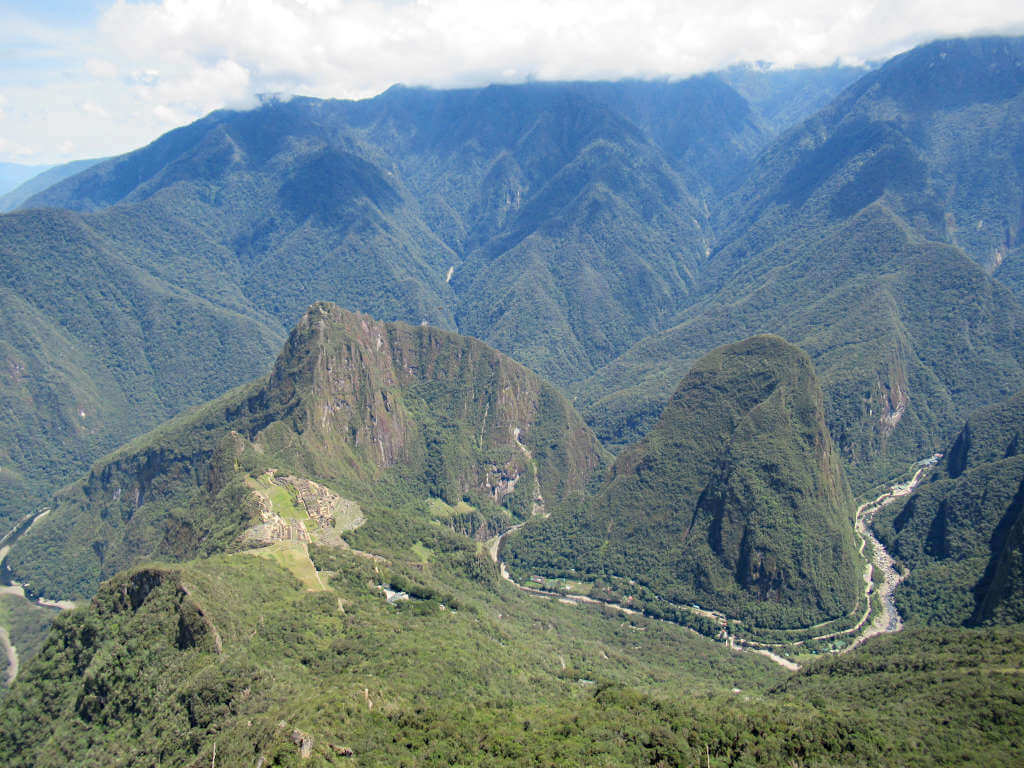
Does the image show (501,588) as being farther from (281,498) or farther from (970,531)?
(970,531)

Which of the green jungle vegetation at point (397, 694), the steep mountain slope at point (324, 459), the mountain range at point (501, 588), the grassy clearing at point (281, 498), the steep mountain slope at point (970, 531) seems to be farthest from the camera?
the steep mountain slope at point (324, 459)

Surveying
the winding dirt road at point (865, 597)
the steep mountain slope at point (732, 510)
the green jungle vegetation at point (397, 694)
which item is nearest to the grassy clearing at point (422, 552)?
the winding dirt road at point (865, 597)

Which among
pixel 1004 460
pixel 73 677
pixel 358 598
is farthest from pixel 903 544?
pixel 73 677

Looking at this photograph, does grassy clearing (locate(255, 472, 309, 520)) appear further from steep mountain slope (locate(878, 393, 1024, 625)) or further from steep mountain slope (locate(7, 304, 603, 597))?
steep mountain slope (locate(878, 393, 1024, 625))

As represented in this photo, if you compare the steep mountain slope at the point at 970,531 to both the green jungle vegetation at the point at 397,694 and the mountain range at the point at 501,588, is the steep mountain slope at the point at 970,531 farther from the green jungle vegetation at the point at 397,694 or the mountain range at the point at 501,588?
the green jungle vegetation at the point at 397,694

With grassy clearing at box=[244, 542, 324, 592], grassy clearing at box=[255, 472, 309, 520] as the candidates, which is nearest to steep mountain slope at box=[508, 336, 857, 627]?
grassy clearing at box=[255, 472, 309, 520]

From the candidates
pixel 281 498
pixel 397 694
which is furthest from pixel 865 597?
pixel 281 498
